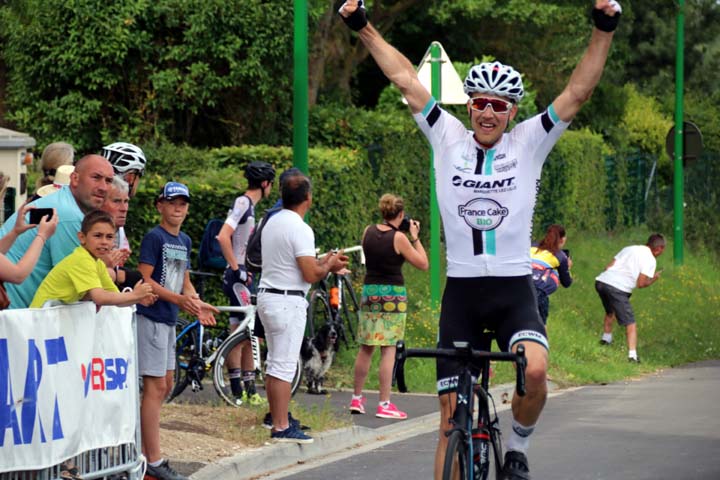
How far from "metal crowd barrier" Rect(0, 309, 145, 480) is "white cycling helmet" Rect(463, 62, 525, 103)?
8.31 feet

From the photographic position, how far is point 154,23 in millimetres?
20578

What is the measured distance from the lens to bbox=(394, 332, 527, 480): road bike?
6434 mm

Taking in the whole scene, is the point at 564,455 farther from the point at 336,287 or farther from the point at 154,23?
the point at 154,23

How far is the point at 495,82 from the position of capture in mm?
7160

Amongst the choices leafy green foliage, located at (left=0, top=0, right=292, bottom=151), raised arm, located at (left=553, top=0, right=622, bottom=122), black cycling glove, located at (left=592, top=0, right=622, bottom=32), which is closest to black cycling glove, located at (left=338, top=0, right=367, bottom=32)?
raised arm, located at (left=553, top=0, right=622, bottom=122)

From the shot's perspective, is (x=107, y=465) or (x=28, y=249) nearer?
(x=28, y=249)

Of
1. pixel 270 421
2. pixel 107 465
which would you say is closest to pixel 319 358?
pixel 270 421

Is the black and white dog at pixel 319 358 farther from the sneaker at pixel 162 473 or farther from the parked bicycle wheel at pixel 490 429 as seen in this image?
the parked bicycle wheel at pixel 490 429

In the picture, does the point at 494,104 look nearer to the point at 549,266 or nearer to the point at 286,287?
the point at 286,287

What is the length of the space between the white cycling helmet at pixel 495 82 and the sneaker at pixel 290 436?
4.06 m

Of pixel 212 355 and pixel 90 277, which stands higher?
pixel 90 277

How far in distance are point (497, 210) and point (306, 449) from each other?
4067mm

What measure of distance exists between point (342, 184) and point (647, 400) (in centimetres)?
481

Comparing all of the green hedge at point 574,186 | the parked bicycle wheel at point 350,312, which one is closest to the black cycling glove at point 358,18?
the parked bicycle wheel at point 350,312
